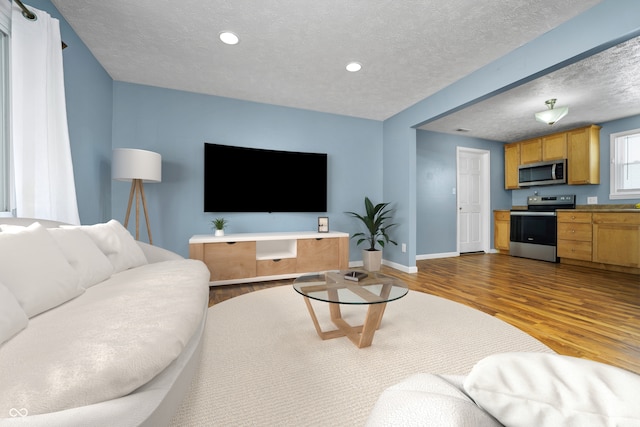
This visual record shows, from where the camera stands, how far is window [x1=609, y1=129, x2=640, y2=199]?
4113 millimetres

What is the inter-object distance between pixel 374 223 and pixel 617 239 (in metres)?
3.47

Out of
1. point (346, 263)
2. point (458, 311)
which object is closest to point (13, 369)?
point (458, 311)

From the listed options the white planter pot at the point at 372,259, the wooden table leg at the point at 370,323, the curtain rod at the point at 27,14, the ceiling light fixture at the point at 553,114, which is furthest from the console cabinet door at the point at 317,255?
the ceiling light fixture at the point at 553,114

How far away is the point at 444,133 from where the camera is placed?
4.98 meters

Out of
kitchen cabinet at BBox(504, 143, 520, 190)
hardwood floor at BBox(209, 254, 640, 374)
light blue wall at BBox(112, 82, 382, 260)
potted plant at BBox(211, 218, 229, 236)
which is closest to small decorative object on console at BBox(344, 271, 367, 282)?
hardwood floor at BBox(209, 254, 640, 374)

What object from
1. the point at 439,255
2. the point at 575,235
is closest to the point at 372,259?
the point at 439,255

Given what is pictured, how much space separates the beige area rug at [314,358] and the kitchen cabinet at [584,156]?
393 cm

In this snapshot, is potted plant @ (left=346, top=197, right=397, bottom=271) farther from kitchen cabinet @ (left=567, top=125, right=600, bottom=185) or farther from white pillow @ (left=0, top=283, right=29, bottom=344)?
white pillow @ (left=0, top=283, right=29, bottom=344)

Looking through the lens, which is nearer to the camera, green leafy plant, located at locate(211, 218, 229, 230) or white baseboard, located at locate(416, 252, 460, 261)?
green leafy plant, located at locate(211, 218, 229, 230)

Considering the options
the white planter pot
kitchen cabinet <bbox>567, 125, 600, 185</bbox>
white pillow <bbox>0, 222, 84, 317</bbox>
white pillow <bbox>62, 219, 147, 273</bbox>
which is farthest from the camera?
kitchen cabinet <bbox>567, 125, 600, 185</bbox>

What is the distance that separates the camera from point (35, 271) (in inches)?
41.8

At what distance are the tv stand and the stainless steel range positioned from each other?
12.0ft

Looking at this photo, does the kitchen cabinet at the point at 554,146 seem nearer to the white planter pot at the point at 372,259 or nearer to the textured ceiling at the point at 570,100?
the textured ceiling at the point at 570,100

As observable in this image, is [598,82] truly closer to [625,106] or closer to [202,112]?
[625,106]
